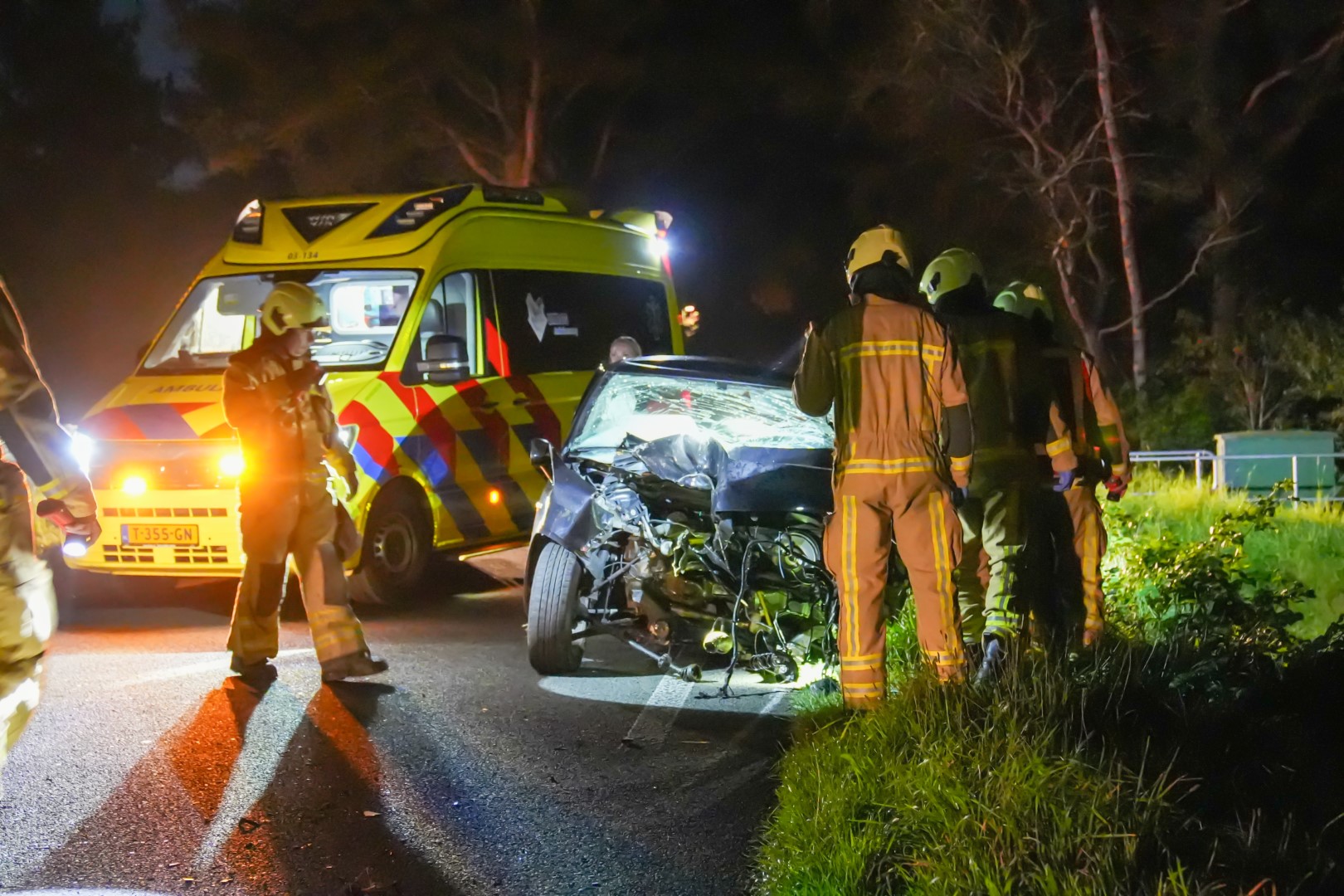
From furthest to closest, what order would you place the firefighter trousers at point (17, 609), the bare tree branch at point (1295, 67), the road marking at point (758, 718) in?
the bare tree branch at point (1295, 67) → the road marking at point (758, 718) → the firefighter trousers at point (17, 609)

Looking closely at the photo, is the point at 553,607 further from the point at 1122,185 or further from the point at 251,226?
the point at 1122,185

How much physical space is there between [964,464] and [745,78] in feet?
66.1

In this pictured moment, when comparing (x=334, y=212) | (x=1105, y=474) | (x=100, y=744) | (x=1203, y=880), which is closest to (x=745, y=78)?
(x=334, y=212)

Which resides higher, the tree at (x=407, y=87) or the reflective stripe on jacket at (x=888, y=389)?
the tree at (x=407, y=87)

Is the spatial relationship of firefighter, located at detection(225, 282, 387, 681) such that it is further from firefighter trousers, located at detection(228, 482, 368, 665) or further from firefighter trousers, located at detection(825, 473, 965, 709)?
firefighter trousers, located at detection(825, 473, 965, 709)

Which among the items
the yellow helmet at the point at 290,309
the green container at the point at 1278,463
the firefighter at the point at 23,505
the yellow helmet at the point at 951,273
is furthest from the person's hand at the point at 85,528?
the green container at the point at 1278,463

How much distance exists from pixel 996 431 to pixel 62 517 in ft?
11.7

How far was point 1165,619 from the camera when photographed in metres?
6.15

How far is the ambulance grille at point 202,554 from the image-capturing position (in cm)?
745

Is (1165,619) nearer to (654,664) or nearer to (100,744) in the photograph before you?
(654,664)

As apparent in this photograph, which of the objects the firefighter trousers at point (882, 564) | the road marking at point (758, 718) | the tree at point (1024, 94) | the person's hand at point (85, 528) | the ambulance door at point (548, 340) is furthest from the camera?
the tree at point (1024, 94)

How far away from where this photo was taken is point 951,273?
586 cm

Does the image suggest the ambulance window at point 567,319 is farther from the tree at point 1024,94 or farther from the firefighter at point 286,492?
the tree at point 1024,94

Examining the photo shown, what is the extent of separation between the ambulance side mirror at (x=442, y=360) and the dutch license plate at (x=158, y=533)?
165 centimetres
